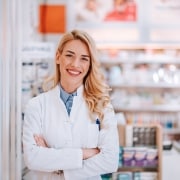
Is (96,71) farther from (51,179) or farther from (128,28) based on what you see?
(128,28)

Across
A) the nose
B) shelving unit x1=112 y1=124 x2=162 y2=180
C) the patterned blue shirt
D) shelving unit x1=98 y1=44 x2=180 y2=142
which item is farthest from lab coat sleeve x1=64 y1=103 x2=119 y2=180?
shelving unit x1=98 y1=44 x2=180 y2=142

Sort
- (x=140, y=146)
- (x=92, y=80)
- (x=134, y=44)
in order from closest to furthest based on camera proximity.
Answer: (x=92, y=80), (x=140, y=146), (x=134, y=44)

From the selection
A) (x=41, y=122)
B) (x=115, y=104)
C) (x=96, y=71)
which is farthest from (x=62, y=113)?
(x=115, y=104)

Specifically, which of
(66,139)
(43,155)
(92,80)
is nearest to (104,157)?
(66,139)

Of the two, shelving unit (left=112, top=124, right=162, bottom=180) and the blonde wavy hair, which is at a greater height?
the blonde wavy hair

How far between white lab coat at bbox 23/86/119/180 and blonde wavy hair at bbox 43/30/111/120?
40mm

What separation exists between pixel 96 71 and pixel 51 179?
2.20 feet

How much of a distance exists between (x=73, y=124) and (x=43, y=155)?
238 millimetres

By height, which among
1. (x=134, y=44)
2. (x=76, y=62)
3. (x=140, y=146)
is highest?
(x=134, y=44)

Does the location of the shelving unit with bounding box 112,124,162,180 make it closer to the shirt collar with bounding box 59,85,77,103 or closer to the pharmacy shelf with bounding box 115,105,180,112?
the shirt collar with bounding box 59,85,77,103

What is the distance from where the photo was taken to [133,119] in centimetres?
557

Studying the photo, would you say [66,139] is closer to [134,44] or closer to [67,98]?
[67,98]

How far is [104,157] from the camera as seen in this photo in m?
2.09

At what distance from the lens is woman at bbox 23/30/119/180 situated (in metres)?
2.04
